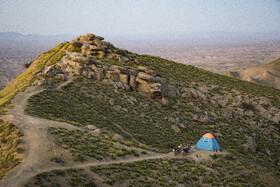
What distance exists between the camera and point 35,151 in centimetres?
2008

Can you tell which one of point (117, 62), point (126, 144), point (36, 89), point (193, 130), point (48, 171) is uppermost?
point (117, 62)

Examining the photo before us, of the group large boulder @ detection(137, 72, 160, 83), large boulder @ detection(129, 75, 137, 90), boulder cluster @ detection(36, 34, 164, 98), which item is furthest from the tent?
large boulder @ detection(129, 75, 137, 90)

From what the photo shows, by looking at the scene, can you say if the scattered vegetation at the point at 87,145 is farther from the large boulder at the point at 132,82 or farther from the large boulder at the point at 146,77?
the large boulder at the point at 146,77

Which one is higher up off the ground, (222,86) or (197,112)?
(222,86)

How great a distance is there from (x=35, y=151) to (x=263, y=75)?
17207 cm

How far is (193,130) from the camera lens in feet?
139

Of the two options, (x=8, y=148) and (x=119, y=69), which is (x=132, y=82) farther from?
(x=8, y=148)

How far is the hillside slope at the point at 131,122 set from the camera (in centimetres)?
2069

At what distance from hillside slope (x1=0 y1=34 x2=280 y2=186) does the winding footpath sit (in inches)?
3.4

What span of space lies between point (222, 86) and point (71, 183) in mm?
54930

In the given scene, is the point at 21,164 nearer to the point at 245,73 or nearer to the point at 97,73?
the point at 97,73

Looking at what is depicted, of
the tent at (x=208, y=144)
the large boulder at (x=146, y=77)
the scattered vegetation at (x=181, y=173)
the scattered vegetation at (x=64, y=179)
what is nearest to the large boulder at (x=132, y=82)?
the large boulder at (x=146, y=77)

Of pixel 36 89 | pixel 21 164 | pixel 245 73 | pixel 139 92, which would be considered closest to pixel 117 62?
pixel 139 92

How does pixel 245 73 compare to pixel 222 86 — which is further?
pixel 245 73
